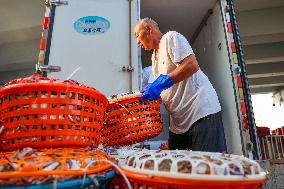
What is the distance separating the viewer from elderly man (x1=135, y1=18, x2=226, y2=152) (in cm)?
230

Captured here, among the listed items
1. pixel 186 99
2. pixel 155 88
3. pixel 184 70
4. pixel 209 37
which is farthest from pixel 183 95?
pixel 209 37

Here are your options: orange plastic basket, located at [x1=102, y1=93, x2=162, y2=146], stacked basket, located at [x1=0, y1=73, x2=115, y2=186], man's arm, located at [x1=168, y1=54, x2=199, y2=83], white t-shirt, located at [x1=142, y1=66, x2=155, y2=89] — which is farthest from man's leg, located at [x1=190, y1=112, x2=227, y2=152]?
stacked basket, located at [x1=0, y1=73, x2=115, y2=186]

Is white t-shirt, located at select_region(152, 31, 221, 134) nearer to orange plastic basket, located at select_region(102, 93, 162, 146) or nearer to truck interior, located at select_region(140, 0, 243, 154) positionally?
truck interior, located at select_region(140, 0, 243, 154)

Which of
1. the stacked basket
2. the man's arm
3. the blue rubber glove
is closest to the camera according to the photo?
the stacked basket

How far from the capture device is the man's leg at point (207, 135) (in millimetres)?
2301

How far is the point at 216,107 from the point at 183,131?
0.36 metres

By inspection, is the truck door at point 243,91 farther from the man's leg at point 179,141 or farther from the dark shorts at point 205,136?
the man's leg at point 179,141

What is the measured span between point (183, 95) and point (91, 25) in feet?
4.29

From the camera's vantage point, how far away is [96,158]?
40.4 inches

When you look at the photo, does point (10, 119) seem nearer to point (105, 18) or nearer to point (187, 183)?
point (187, 183)

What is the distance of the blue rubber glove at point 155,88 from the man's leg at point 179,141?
2.10 ft

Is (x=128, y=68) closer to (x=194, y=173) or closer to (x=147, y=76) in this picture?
(x=147, y=76)

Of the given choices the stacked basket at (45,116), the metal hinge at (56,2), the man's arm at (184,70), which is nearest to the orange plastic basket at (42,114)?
the stacked basket at (45,116)

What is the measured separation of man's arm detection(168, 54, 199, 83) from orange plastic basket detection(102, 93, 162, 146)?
40cm
